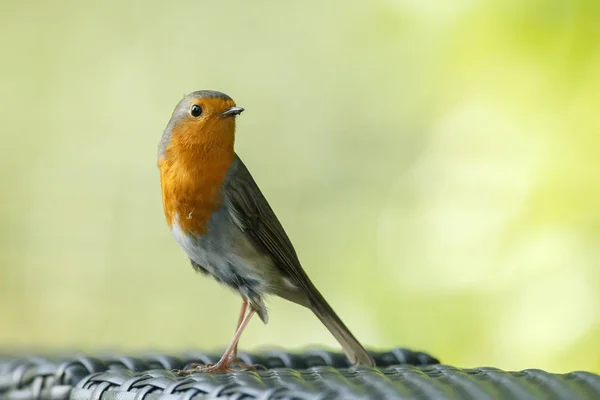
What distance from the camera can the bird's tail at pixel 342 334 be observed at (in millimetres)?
2285

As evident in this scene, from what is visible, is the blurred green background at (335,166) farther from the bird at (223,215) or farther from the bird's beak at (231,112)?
the bird's beak at (231,112)

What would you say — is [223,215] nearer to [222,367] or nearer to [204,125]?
[204,125]

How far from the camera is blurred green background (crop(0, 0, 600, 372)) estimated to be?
4301 mm

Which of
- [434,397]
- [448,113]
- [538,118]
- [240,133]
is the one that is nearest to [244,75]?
[240,133]

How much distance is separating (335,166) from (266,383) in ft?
11.1

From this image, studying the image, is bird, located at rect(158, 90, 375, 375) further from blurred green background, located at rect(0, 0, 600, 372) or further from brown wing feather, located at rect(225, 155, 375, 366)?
blurred green background, located at rect(0, 0, 600, 372)

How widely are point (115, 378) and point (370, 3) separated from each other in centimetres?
361

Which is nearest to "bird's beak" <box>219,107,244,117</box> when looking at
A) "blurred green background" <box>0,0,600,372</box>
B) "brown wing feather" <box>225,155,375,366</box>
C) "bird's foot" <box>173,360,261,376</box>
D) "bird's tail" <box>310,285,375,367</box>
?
"brown wing feather" <box>225,155,375,366</box>

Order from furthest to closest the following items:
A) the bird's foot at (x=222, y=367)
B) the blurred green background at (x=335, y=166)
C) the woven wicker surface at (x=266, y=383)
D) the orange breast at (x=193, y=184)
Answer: the blurred green background at (x=335, y=166), the orange breast at (x=193, y=184), the bird's foot at (x=222, y=367), the woven wicker surface at (x=266, y=383)

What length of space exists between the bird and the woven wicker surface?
0.35 m

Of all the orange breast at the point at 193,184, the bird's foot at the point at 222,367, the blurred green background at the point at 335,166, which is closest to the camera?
the bird's foot at the point at 222,367

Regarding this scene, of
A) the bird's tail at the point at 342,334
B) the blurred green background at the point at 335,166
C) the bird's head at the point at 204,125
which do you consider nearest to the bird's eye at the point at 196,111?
the bird's head at the point at 204,125

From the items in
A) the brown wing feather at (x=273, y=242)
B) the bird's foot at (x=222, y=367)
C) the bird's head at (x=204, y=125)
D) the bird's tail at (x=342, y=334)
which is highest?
the bird's head at (x=204, y=125)

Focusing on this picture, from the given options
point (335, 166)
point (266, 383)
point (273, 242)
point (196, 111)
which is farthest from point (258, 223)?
point (335, 166)
